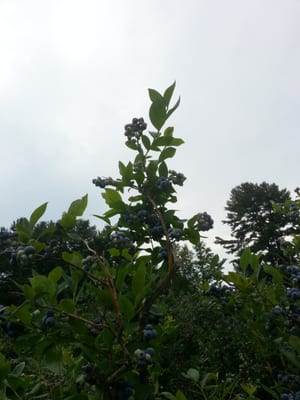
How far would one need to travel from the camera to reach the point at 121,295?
1.29m

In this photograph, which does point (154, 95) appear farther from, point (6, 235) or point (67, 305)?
point (67, 305)

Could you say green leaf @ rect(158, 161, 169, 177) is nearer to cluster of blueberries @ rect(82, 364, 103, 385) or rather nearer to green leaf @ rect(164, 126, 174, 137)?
green leaf @ rect(164, 126, 174, 137)

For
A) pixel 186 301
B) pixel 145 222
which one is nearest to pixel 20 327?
pixel 145 222

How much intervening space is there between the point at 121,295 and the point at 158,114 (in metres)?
0.88

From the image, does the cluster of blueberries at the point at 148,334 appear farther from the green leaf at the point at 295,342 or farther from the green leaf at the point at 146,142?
the green leaf at the point at 146,142

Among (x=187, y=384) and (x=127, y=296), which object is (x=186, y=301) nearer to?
(x=187, y=384)

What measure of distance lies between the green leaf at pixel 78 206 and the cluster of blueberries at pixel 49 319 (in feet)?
1.30

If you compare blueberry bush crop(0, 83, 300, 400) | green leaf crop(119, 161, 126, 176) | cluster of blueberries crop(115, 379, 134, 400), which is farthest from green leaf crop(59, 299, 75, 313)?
green leaf crop(119, 161, 126, 176)

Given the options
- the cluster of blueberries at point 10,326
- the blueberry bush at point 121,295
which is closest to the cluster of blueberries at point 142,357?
the blueberry bush at point 121,295

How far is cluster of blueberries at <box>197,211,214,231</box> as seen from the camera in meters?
1.75

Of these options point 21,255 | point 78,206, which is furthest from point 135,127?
point 21,255

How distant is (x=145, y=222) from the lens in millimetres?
1789

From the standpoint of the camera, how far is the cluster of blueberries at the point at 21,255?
4.59 feet

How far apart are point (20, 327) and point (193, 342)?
2.84 m
